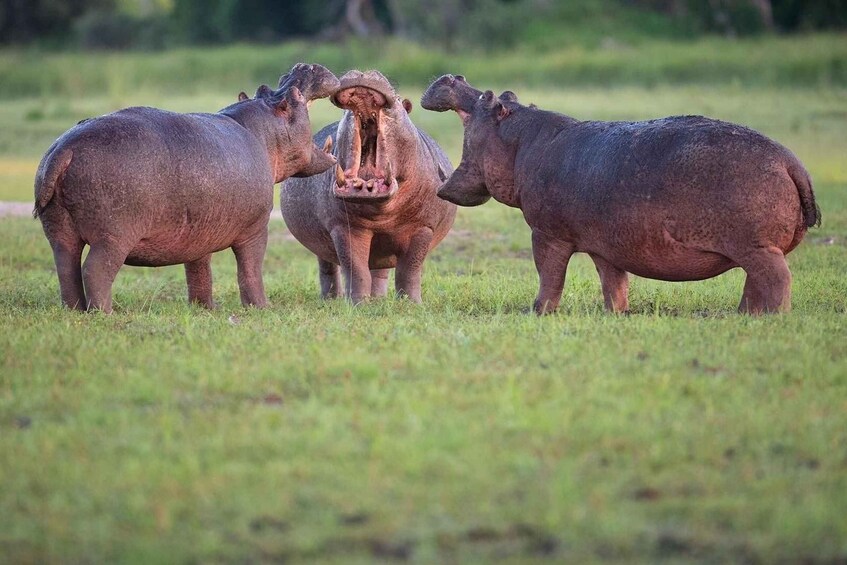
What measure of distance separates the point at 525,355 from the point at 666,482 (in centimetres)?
192

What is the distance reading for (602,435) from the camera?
5.20 metres

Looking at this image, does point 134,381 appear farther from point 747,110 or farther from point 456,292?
point 747,110

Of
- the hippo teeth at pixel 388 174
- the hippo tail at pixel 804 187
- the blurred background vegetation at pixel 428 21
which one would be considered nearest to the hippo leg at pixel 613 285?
the hippo tail at pixel 804 187

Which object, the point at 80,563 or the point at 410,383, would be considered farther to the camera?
the point at 410,383

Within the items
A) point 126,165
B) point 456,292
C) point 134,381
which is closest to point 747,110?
point 456,292

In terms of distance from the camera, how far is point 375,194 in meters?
9.29

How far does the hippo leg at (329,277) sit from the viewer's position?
35.9ft

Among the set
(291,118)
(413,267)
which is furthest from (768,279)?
(291,118)

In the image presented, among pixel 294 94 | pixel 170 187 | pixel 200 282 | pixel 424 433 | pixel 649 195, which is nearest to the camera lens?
pixel 424 433

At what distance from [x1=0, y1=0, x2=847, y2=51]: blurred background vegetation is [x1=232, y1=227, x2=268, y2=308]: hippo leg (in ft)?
85.3

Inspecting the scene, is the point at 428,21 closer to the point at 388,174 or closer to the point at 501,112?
the point at 388,174

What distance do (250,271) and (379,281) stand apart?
5.93ft

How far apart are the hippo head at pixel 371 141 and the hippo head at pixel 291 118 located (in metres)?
0.18

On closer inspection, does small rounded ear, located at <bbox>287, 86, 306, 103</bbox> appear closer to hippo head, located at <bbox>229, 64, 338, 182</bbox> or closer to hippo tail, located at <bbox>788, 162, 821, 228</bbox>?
hippo head, located at <bbox>229, 64, 338, 182</bbox>
